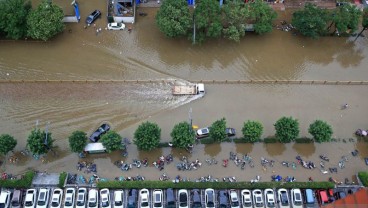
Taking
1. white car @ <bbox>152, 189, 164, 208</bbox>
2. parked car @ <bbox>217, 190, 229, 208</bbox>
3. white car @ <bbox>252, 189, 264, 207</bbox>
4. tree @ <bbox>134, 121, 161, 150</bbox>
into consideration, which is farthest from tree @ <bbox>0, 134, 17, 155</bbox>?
white car @ <bbox>252, 189, 264, 207</bbox>

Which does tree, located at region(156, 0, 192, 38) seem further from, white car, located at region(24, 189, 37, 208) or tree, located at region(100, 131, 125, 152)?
white car, located at region(24, 189, 37, 208)

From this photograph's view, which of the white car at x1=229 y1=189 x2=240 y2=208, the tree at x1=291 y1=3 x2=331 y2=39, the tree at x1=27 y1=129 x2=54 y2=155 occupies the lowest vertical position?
the white car at x1=229 y1=189 x2=240 y2=208

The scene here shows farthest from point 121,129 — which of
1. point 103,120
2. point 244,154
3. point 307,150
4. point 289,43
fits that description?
point 289,43

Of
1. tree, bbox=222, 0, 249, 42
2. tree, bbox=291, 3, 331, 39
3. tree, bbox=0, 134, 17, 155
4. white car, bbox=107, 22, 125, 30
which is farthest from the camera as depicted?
white car, bbox=107, 22, 125, 30

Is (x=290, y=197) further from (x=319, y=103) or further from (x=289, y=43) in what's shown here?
(x=289, y=43)

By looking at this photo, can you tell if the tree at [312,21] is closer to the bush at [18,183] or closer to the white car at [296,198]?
the white car at [296,198]

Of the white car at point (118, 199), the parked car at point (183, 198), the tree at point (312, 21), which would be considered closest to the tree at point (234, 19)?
the tree at point (312, 21)
